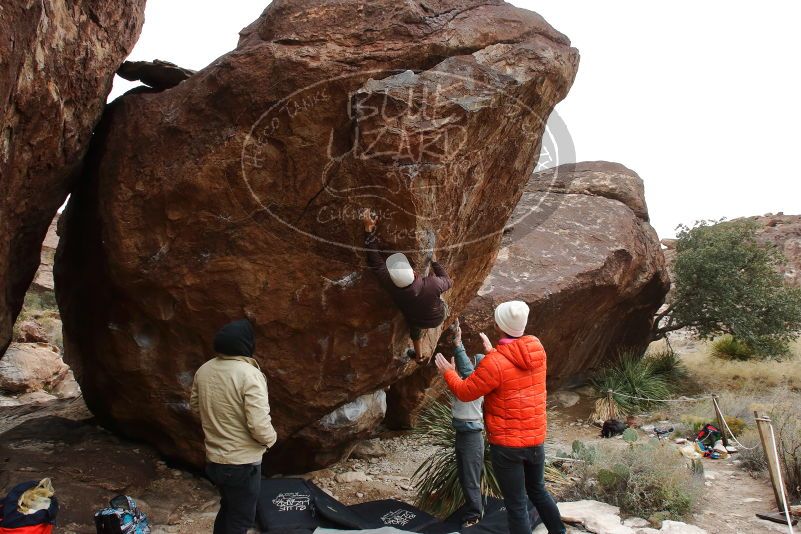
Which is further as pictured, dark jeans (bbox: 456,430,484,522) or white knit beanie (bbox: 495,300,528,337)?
dark jeans (bbox: 456,430,484,522)

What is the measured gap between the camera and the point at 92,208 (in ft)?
19.6

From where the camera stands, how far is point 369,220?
507 centimetres

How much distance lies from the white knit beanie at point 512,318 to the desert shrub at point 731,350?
1220 centimetres

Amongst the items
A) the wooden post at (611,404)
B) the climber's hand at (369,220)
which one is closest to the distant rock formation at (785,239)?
the wooden post at (611,404)

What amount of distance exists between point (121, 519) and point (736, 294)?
12762mm

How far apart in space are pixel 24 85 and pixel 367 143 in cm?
236

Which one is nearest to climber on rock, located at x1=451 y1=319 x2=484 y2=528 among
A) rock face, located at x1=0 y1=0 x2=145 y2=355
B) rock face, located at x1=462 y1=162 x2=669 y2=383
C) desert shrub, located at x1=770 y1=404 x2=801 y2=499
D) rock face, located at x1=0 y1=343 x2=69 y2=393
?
desert shrub, located at x1=770 y1=404 x2=801 y2=499

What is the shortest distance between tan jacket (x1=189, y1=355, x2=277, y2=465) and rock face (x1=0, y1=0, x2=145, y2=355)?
2.07 metres

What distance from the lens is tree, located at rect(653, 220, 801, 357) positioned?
1334cm

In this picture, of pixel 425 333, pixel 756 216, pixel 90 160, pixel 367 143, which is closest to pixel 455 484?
pixel 425 333

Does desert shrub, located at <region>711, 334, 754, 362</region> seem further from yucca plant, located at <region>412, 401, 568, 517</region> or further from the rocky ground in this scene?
yucca plant, located at <region>412, 401, 568, 517</region>

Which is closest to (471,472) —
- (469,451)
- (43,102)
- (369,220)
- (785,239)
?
(469,451)

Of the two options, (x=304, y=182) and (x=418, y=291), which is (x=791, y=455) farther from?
(x=304, y=182)

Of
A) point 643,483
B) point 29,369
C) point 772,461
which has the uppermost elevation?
point 772,461
